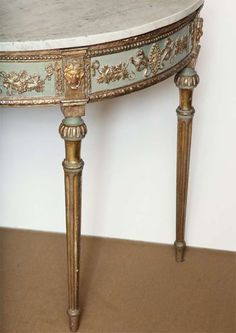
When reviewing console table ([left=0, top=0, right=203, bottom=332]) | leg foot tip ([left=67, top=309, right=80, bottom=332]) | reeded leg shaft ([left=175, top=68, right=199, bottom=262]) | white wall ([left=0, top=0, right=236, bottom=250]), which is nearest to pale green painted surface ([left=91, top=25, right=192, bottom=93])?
console table ([left=0, top=0, right=203, bottom=332])

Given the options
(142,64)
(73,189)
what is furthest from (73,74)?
(73,189)

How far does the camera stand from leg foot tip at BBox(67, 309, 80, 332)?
1.45m

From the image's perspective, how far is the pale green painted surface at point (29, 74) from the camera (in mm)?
1127

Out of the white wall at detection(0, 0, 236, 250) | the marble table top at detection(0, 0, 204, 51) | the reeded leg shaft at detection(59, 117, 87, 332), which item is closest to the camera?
the marble table top at detection(0, 0, 204, 51)

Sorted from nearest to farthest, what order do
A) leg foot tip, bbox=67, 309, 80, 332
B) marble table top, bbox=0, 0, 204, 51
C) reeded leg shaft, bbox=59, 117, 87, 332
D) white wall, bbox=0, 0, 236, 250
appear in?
marble table top, bbox=0, 0, 204, 51 < reeded leg shaft, bbox=59, 117, 87, 332 < leg foot tip, bbox=67, 309, 80, 332 < white wall, bbox=0, 0, 236, 250

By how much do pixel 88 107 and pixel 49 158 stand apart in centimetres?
18

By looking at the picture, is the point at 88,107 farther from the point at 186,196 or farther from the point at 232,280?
the point at 232,280

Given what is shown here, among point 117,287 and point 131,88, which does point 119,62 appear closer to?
point 131,88

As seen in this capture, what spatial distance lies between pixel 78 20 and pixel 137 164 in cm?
63

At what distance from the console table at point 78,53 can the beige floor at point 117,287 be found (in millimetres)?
246

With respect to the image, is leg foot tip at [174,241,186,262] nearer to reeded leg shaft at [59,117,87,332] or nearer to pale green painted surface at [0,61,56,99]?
reeded leg shaft at [59,117,87,332]

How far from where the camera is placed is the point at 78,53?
3.68 ft

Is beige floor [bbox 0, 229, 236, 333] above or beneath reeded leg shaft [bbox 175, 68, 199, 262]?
beneath

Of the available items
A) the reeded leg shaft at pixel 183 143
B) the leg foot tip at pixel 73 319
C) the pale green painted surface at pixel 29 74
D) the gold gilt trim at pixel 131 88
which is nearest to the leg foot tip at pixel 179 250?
the reeded leg shaft at pixel 183 143
